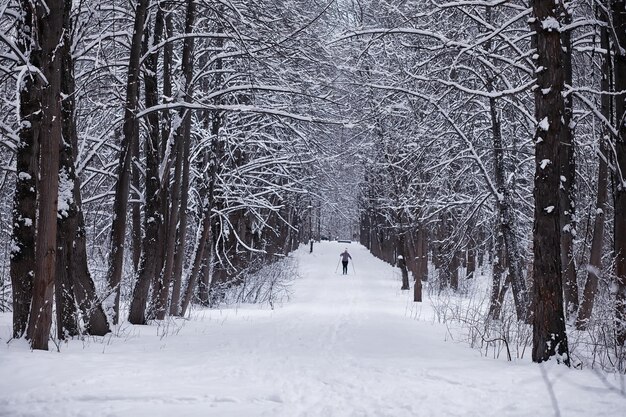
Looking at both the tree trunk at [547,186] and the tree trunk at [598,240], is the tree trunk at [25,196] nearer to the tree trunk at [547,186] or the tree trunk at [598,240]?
the tree trunk at [547,186]

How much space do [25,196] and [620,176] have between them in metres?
7.66

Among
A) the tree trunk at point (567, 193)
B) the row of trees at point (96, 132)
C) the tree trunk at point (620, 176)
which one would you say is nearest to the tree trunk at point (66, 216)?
the row of trees at point (96, 132)

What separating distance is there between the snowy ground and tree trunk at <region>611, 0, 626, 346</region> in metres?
1.64

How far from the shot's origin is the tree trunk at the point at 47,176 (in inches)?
257

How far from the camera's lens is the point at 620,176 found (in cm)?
Result: 772

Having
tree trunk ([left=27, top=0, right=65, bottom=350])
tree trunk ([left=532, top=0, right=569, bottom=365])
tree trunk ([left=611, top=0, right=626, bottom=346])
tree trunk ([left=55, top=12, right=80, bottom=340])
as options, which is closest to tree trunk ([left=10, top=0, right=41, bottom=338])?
tree trunk ([left=55, top=12, right=80, bottom=340])

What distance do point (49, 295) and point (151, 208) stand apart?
4771 millimetres

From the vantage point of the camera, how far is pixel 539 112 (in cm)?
717

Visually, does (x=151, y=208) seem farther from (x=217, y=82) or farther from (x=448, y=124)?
(x=448, y=124)

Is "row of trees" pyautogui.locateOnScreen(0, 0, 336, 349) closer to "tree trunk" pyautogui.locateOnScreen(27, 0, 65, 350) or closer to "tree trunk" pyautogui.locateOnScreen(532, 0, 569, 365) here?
"tree trunk" pyautogui.locateOnScreen(27, 0, 65, 350)

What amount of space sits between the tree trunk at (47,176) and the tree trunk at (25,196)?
67 centimetres

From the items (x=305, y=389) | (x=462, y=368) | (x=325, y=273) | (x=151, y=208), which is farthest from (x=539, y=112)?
(x=325, y=273)

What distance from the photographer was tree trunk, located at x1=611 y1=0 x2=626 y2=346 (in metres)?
7.67

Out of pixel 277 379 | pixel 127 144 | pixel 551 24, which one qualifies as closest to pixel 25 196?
pixel 127 144
